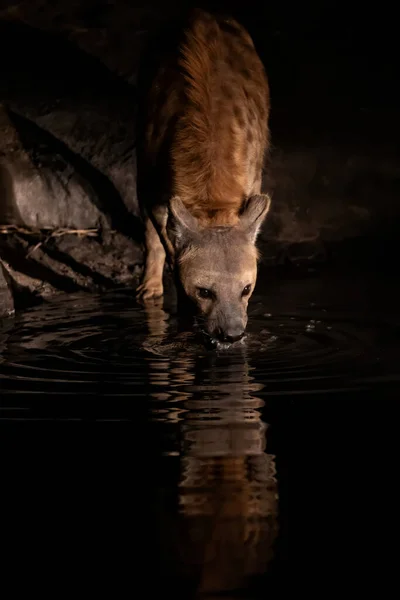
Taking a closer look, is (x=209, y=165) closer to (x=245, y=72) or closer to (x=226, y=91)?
(x=226, y=91)

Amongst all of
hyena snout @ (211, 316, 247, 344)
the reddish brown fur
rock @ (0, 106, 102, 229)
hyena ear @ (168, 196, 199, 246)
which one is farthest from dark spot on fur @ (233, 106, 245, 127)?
rock @ (0, 106, 102, 229)

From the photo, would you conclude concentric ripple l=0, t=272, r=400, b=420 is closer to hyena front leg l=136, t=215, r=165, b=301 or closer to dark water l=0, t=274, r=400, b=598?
dark water l=0, t=274, r=400, b=598

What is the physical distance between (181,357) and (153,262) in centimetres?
214

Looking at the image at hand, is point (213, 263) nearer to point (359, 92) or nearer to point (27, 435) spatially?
point (27, 435)

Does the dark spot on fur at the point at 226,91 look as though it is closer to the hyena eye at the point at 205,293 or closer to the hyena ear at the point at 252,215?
the hyena ear at the point at 252,215

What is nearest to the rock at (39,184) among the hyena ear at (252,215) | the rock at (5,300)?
Result: the rock at (5,300)

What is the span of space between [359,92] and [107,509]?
5643mm

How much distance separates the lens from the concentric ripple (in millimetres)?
3955

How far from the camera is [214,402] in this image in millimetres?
3838

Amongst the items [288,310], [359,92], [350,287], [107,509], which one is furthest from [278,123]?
[107,509]

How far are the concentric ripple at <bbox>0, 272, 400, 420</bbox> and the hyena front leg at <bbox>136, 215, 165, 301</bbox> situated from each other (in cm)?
55

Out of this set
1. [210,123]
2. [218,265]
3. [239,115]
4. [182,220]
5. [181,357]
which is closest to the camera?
[181,357]

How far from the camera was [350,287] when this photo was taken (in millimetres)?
6535

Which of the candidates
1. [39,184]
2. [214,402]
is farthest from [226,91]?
[39,184]
